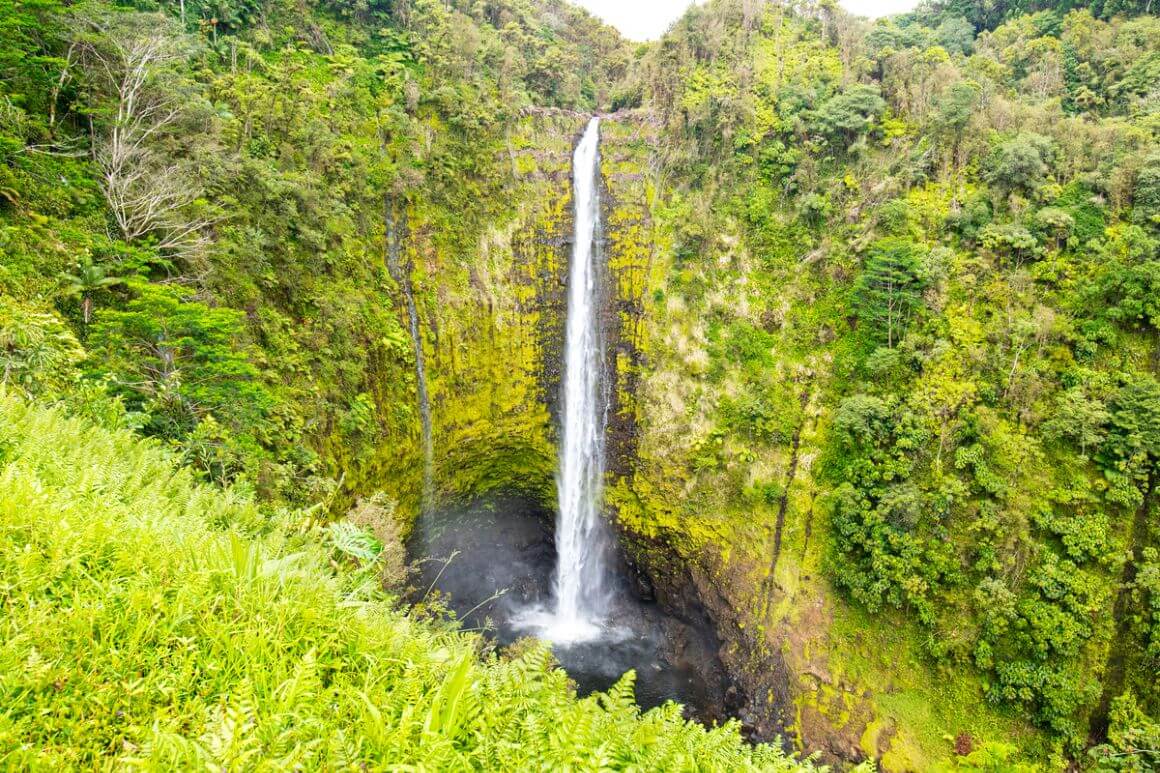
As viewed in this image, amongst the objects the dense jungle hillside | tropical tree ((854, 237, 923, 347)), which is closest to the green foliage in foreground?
the dense jungle hillside

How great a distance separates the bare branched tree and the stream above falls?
10.4 meters

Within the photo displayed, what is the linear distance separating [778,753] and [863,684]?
13.1m

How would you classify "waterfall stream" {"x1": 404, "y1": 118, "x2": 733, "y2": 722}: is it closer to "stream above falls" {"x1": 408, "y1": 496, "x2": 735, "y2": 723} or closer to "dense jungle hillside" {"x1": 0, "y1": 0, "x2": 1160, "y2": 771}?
"stream above falls" {"x1": 408, "y1": 496, "x2": 735, "y2": 723}

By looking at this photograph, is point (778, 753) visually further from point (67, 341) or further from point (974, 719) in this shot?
point (974, 719)

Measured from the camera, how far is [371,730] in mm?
2189

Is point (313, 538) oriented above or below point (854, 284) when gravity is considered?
below

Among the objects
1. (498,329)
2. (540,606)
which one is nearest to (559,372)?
(498,329)

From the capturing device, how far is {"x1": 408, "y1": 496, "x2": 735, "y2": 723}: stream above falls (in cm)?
1631

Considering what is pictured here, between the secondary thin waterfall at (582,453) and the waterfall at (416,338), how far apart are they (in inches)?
210

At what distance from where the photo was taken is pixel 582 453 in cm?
2034

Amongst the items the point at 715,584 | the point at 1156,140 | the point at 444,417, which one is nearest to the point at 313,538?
the point at 444,417

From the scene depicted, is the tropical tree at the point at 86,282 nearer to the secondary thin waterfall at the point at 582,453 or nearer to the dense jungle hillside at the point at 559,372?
the dense jungle hillside at the point at 559,372

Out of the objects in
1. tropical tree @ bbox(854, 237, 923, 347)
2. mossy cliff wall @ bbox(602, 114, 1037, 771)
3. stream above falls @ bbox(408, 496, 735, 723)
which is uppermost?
tropical tree @ bbox(854, 237, 923, 347)

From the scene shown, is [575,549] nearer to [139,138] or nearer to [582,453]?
[582,453]
